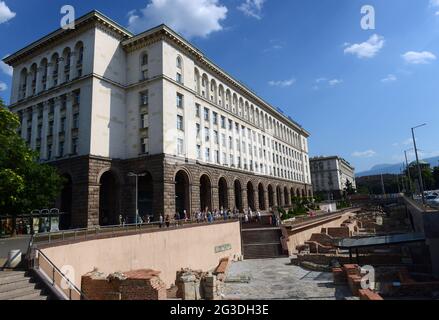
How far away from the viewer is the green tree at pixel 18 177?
66.3 feet

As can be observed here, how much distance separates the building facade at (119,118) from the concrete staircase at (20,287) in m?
21.5

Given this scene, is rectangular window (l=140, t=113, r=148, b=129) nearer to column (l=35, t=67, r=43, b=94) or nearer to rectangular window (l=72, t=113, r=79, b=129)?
rectangular window (l=72, t=113, r=79, b=129)

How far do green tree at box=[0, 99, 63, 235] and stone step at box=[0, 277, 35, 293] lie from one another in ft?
36.0

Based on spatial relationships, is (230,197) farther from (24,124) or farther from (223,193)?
(24,124)

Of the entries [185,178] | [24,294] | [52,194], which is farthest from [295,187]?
[24,294]

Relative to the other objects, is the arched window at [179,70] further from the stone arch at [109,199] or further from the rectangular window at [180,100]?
the stone arch at [109,199]

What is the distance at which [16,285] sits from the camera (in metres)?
10.6

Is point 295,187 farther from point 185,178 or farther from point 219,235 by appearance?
point 219,235

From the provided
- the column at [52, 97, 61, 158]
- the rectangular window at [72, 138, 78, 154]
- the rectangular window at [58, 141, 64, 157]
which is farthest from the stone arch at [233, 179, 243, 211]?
the column at [52, 97, 61, 158]

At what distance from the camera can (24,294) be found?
33.7ft

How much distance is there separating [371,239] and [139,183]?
25.3 meters

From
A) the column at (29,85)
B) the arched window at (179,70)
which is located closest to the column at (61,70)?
the column at (29,85)

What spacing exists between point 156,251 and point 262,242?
14314 mm

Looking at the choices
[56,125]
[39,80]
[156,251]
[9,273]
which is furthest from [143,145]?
[9,273]
